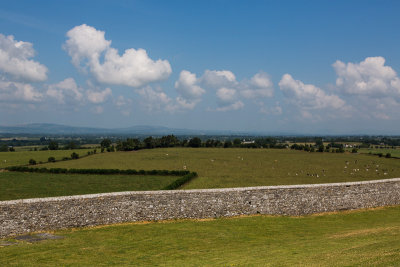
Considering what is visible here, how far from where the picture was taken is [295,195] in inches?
712

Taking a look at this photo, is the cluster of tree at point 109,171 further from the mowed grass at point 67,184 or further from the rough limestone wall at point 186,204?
the rough limestone wall at point 186,204

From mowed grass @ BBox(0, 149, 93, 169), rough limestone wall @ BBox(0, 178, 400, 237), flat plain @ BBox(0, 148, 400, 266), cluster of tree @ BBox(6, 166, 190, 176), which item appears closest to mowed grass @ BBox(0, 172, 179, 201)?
cluster of tree @ BBox(6, 166, 190, 176)

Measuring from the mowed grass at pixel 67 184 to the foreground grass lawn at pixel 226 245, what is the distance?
20.2 meters

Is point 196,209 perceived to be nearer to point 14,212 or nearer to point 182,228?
point 182,228

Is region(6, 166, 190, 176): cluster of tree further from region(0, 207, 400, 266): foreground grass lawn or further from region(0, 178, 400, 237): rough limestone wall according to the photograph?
region(0, 207, 400, 266): foreground grass lawn

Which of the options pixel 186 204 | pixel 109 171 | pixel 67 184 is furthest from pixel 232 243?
pixel 109 171

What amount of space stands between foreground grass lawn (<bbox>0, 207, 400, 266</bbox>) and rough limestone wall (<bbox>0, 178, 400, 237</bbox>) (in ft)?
2.14

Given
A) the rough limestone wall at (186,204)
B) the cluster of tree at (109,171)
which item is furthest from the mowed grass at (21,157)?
the rough limestone wall at (186,204)

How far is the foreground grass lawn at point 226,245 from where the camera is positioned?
9.66 meters

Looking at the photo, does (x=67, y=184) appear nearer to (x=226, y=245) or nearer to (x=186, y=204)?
(x=186, y=204)

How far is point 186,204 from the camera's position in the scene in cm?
1700

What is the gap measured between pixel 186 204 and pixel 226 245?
495 cm

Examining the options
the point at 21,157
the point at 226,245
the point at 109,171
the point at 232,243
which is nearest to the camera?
the point at 226,245

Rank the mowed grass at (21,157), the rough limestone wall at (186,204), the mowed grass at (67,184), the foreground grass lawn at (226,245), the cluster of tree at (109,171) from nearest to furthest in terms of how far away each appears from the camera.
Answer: the foreground grass lawn at (226,245), the rough limestone wall at (186,204), the mowed grass at (67,184), the cluster of tree at (109,171), the mowed grass at (21,157)
